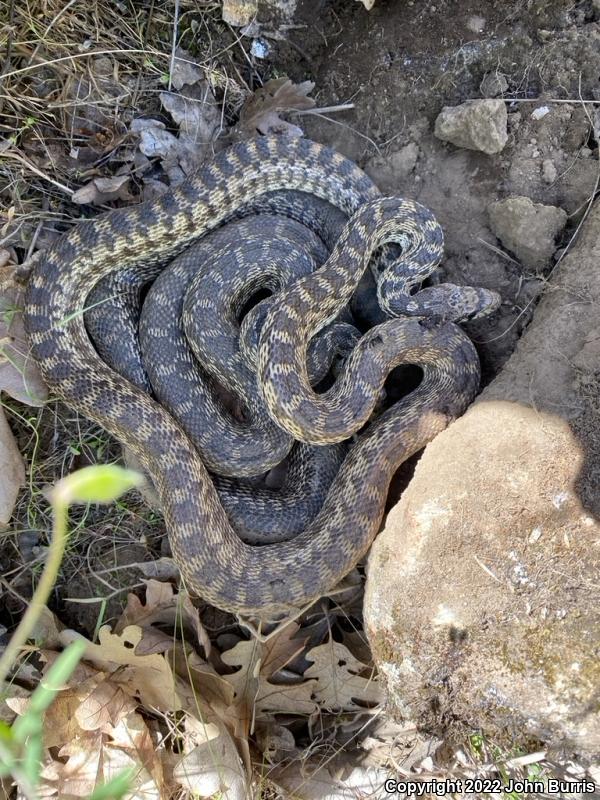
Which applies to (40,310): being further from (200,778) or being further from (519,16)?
(519,16)

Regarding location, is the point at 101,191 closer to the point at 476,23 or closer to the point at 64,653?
the point at 476,23

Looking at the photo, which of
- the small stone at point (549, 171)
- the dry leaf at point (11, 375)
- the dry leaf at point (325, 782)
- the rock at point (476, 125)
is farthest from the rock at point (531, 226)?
the dry leaf at point (325, 782)

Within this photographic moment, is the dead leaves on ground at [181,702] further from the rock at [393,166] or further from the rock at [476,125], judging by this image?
the rock at [476,125]

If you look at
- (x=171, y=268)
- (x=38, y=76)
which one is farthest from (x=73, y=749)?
(x=38, y=76)

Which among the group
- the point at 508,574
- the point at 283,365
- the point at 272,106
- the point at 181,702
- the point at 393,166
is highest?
the point at 272,106

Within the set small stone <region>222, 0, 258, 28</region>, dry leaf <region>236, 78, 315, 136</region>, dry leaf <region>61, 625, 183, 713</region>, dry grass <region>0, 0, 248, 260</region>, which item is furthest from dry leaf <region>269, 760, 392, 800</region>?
small stone <region>222, 0, 258, 28</region>

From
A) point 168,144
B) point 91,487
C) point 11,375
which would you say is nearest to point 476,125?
point 168,144
